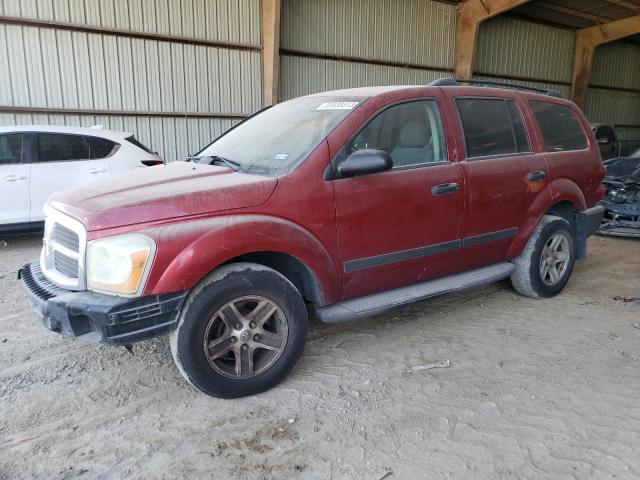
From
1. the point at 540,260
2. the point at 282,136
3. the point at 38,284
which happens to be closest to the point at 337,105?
the point at 282,136

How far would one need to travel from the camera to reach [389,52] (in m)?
13.5

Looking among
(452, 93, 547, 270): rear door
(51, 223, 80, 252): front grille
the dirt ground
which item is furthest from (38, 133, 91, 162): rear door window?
(452, 93, 547, 270): rear door

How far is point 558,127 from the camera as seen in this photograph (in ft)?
15.4

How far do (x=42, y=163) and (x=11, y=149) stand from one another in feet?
1.31

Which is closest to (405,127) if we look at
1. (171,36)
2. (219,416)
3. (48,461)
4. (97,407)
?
(219,416)

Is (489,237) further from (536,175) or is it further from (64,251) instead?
(64,251)

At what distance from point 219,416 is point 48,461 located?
0.85 metres

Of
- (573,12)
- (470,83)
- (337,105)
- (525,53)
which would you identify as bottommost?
(337,105)

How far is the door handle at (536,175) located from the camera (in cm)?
423

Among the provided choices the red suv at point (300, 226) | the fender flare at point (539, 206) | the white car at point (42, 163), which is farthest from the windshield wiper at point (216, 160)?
the white car at point (42, 163)

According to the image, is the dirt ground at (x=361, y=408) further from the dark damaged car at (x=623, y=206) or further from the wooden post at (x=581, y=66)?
the wooden post at (x=581, y=66)

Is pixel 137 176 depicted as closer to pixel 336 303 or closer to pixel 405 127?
pixel 336 303

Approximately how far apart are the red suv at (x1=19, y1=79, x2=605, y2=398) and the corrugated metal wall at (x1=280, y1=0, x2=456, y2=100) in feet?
28.3

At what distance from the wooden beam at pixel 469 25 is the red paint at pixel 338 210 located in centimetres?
1086
